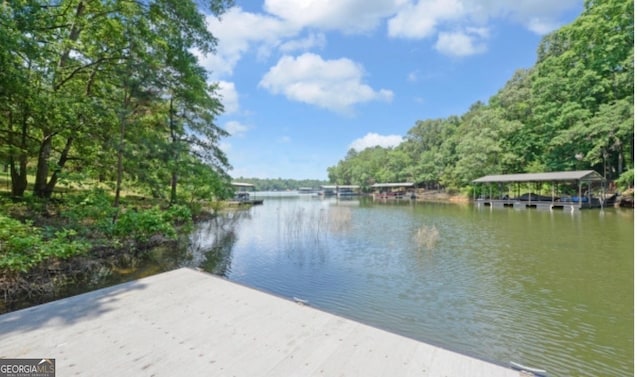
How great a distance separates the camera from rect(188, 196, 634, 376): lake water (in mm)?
3248

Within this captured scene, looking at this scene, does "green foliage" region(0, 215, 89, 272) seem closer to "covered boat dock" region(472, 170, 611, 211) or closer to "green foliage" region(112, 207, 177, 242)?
"green foliage" region(112, 207, 177, 242)

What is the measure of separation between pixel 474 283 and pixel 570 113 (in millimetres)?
25037

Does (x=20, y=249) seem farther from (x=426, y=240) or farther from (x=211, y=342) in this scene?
(x=426, y=240)

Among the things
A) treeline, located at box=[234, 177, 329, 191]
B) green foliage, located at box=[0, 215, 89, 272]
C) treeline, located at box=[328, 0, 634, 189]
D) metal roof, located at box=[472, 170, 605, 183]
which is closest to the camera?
green foliage, located at box=[0, 215, 89, 272]

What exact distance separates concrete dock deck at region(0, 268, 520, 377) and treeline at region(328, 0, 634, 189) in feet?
78.9

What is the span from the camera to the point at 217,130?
44.4ft

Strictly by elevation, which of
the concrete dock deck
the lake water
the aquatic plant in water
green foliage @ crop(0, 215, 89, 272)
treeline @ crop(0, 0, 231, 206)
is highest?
treeline @ crop(0, 0, 231, 206)

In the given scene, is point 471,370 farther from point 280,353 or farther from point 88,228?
point 88,228

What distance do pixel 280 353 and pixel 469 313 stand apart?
3.12 m

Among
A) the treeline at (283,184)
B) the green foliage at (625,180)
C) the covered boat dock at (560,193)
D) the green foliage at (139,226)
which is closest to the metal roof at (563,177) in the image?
the covered boat dock at (560,193)

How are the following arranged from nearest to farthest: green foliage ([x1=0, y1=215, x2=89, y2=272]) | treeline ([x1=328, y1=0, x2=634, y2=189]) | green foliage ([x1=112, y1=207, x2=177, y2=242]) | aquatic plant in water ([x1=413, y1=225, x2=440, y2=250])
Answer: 1. green foliage ([x1=0, y1=215, x2=89, y2=272])
2. green foliage ([x1=112, y1=207, x2=177, y2=242])
3. aquatic plant in water ([x1=413, y1=225, x2=440, y2=250])
4. treeline ([x1=328, y1=0, x2=634, y2=189])

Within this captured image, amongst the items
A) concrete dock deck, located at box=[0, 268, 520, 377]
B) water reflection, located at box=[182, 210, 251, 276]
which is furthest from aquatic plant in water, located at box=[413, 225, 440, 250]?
concrete dock deck, located at box=[0, 268, 520, 377]

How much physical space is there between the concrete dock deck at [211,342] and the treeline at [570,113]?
→ 2405cm

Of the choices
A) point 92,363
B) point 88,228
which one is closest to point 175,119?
point 88,228
